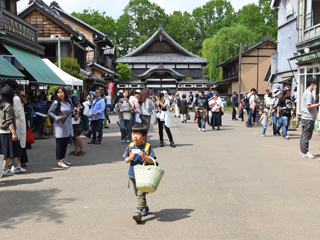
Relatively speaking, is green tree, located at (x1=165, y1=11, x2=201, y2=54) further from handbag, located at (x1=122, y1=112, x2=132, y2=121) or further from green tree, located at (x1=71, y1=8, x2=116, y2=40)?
handbag, located at (x1=122, y1=112, x2=132, y2=121)

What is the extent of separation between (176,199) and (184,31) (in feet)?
243

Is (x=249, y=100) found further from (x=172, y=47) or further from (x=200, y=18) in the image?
(x=200, y=18)

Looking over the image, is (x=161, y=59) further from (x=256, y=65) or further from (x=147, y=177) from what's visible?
(x=147, y=177)

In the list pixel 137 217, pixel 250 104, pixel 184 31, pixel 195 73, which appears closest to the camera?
pixel 137 217

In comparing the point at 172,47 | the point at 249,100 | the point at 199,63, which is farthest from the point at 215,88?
the point at 249,100

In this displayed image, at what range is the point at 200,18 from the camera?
79.2 metres

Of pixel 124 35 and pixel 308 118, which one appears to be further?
pixel 124 35

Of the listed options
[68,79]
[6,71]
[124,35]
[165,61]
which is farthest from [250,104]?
[124,35]

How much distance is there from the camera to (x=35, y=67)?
14.7 metres

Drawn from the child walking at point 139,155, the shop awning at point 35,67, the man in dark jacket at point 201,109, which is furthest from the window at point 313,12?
the child walking at point 139,155

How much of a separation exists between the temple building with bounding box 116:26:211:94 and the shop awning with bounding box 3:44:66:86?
115 feet

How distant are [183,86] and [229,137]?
37.9 metres

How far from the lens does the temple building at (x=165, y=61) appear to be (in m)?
51.2

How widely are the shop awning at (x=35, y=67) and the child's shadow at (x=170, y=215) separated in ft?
34.3
